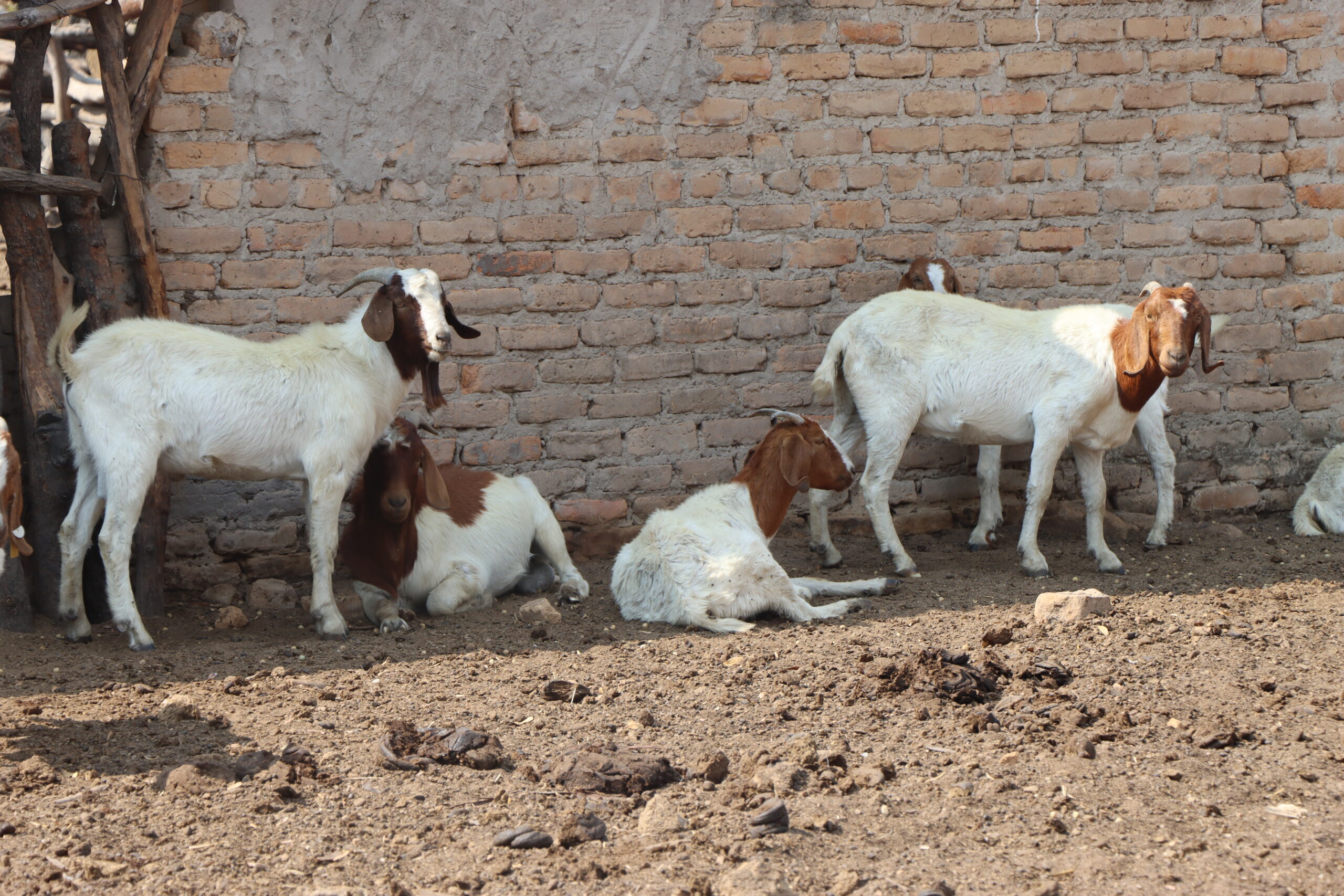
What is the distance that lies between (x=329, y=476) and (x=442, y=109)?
6.67 ft

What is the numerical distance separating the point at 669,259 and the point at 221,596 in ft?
9.11

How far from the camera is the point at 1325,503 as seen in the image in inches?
260

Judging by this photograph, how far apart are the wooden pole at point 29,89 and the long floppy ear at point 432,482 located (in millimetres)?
2106

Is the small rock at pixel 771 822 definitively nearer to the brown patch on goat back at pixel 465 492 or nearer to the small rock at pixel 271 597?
the brown patch on goat back at pixel 465 492

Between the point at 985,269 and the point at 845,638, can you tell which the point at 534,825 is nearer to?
the point at 845,638

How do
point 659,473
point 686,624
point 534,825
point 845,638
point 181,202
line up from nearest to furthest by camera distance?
point 534,825, point 845,638, point 686,624, point 181,202, point 659,473

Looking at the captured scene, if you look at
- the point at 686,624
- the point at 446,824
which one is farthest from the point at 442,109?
the point at 446,824

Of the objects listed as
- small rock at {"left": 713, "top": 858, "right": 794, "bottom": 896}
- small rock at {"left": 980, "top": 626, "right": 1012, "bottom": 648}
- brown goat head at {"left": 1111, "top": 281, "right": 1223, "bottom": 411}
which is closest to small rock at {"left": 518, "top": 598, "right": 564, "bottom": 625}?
small rock at {"left": 980, "top": 626, "right": 1012, "bottom": 648}

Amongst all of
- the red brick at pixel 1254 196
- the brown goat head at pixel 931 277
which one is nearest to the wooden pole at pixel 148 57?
the brown goat head at pixel 931 277

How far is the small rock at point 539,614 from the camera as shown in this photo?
5.20 m

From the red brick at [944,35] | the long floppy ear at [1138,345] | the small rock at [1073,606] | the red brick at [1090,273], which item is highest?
the red brick at [944,35]

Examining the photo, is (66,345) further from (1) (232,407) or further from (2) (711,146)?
(2) (711,146)

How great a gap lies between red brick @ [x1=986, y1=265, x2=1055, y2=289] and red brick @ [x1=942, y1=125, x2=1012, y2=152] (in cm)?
66

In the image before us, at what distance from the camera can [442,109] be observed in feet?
19.6
